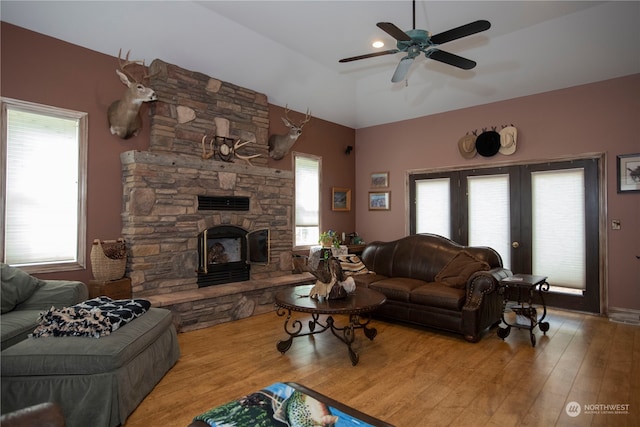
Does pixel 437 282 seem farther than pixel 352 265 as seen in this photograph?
No

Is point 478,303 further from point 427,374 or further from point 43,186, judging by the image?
point 43,186

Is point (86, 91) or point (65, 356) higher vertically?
point (86, 91)

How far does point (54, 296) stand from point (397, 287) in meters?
3.67

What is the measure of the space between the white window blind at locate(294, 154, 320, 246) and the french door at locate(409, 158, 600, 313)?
229cm

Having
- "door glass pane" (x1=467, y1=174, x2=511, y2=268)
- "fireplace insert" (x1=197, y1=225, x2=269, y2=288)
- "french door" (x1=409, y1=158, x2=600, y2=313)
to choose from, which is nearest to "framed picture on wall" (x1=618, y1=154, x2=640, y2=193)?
"french door" (x1=409, y1=158, x2=600, y2=313)

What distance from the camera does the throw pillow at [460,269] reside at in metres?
4.26

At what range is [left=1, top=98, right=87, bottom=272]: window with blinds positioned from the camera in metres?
3.55

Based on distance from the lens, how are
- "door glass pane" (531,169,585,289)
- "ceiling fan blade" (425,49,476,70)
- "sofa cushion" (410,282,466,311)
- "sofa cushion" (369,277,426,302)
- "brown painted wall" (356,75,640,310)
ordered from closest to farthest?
"ceiling fan blade" (425,49,476,70), "sofa cushion" (410,282,466,311), "sofa cushion" (369,277,426,302), "brown painted wall" (356,75,640,310), "door glass pane" (531,169,585,289)

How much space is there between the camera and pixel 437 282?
4629mm

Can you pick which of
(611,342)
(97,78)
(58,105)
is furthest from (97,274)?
(611,342)

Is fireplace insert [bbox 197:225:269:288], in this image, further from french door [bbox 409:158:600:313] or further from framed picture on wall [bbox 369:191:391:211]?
french door [bbox 409:158:600:313]

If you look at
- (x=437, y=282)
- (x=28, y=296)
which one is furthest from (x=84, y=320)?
(x=437, y=282)

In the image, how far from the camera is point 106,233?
4.14 meters

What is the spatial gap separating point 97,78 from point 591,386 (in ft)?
19.1
